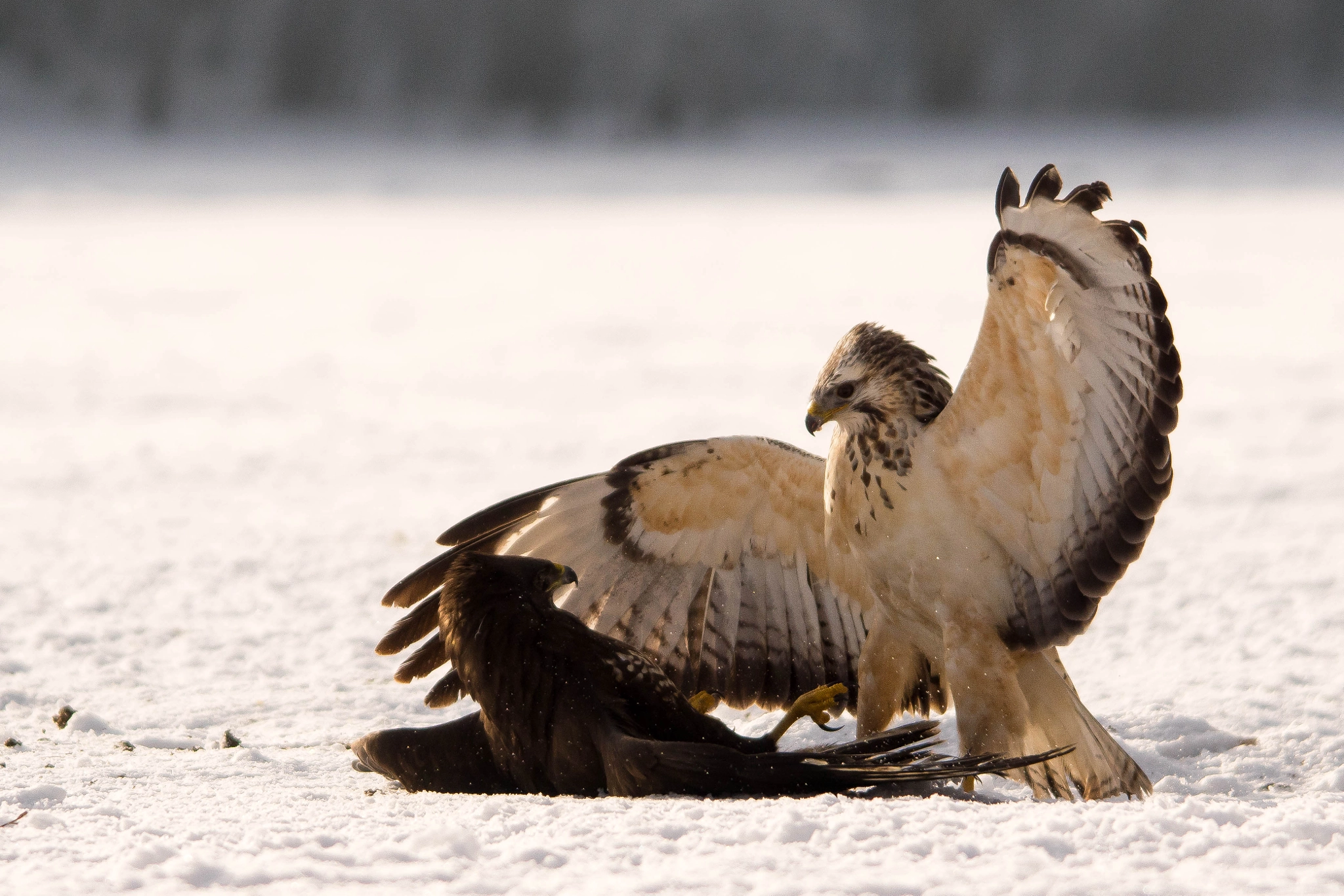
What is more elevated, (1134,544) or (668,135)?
(668,135)

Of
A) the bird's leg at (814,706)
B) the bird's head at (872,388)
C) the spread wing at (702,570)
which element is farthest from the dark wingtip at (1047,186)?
the bird's leg at (814,706)

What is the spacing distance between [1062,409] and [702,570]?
1243mm

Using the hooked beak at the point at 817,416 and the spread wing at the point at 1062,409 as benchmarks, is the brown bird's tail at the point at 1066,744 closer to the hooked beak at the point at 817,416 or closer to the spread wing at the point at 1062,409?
the spread wing at the point at 1062,409

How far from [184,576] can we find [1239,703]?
3.82 meters

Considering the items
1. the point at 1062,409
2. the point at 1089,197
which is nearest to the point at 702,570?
the point at 1062,409

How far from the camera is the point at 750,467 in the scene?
395cm

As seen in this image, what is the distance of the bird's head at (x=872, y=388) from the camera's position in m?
3.56

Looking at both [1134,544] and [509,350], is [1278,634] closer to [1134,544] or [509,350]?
[1134,544]

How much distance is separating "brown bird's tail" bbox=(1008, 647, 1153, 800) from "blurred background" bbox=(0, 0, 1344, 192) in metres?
16.0

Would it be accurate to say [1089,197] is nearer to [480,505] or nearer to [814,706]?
[814,706]

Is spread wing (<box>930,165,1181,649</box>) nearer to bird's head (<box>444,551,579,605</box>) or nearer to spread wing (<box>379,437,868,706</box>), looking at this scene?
spread wing (<box>379,437,868,706</box>)

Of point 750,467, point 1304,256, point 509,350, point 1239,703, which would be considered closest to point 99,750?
point 750,467

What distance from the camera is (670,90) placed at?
2414 centimetres

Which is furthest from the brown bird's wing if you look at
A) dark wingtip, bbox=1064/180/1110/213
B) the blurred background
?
the blurred background
